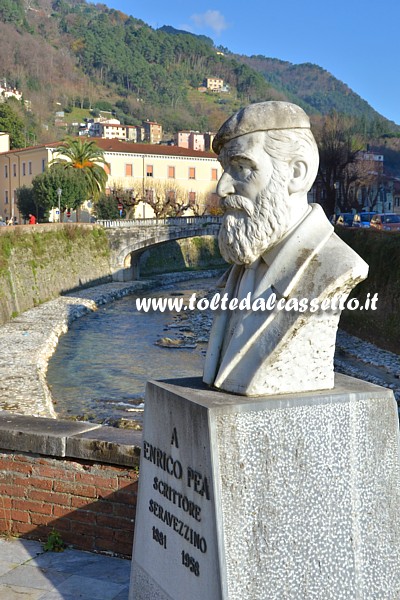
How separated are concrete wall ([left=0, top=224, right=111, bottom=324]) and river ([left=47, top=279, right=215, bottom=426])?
8.17ft

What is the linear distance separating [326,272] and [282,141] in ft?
2.20

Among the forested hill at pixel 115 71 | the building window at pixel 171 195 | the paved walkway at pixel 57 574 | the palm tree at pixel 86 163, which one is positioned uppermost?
the forested hill at pixel 115 71

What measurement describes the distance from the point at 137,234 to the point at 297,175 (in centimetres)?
4111

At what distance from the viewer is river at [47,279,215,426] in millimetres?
16719

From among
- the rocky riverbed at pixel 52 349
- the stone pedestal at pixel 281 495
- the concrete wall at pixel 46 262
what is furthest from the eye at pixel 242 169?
the concrete wall at pixel 46 262

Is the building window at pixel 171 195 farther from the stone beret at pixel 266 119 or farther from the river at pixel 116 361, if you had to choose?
the stone beret at pixel 266 119

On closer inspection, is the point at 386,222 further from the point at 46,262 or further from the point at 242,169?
the point at 242,169

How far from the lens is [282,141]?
149 inches

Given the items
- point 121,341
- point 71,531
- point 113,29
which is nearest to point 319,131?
point 121,341

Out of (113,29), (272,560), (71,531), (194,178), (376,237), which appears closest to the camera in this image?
(272,560)

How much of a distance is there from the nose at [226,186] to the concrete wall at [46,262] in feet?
77.1

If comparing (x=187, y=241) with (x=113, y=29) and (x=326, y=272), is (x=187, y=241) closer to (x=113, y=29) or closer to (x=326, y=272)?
(x=326, y=272)

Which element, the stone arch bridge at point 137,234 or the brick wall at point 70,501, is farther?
the stone arch bridge at point 137,234

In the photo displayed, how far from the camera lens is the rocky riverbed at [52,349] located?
16250 mm
